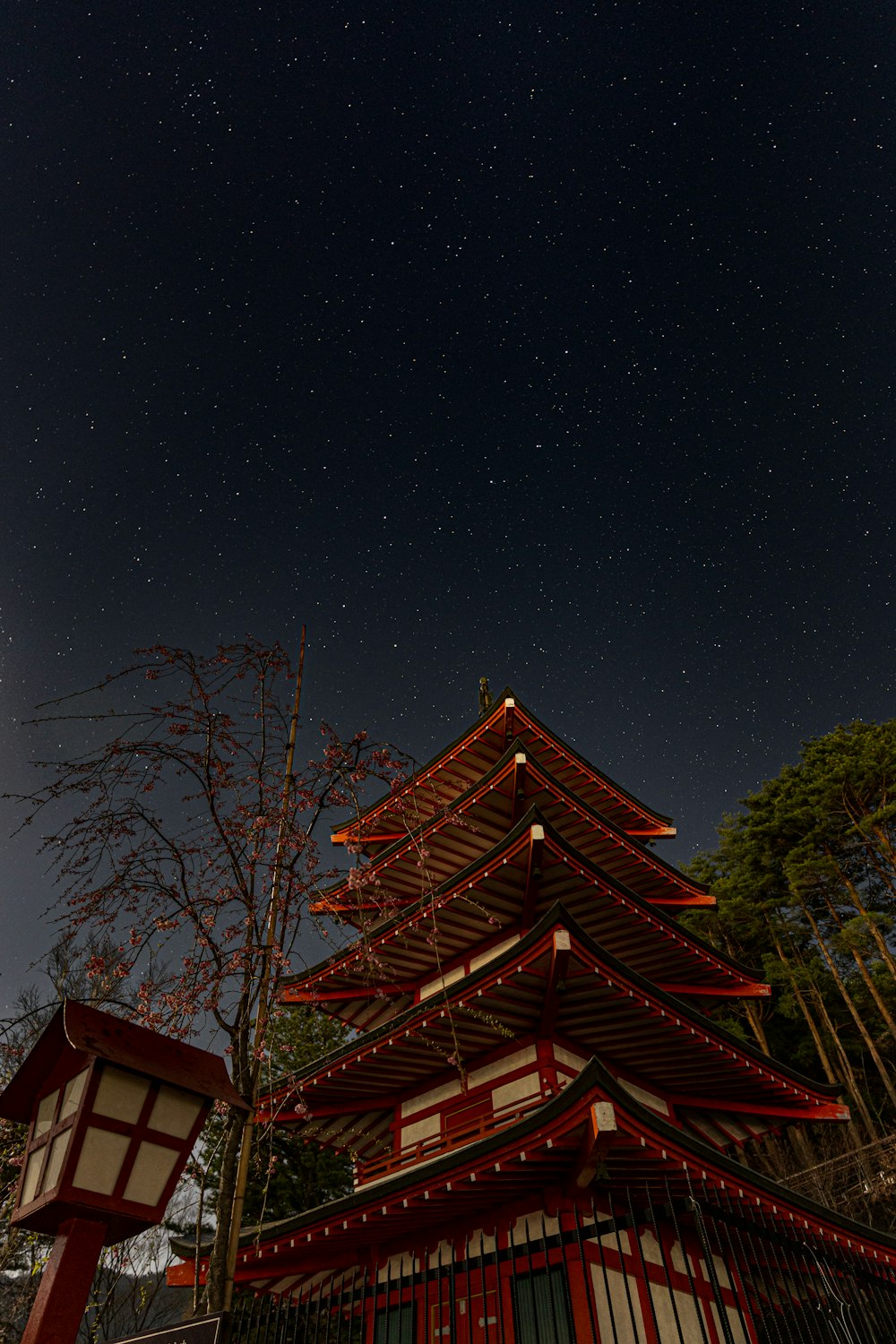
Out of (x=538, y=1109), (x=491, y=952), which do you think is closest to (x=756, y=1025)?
(x=491, y=952)

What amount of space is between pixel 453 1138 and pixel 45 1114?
23.8 feet

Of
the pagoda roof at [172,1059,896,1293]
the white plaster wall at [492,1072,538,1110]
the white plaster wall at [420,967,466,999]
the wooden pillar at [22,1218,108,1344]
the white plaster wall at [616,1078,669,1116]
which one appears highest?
the white plaster wall at [420,967,466,999]

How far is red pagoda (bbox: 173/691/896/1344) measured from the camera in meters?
7.14

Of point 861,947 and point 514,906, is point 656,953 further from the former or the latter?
point 861,947

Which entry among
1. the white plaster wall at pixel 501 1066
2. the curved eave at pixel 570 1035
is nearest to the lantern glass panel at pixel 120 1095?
the curved eave at pixel 570 1035

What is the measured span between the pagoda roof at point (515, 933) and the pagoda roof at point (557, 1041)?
105 centimetres

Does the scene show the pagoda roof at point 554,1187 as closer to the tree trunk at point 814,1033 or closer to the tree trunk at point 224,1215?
the tree trunk at point 224,1215

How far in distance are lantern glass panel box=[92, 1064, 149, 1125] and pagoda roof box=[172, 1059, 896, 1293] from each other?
4422mm

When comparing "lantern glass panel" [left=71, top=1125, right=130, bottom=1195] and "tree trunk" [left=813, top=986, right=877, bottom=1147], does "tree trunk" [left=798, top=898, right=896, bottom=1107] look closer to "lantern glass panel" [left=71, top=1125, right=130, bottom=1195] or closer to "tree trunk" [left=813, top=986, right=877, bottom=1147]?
"tree trunk" [left=813, top=986, right=877, bottom=1147]

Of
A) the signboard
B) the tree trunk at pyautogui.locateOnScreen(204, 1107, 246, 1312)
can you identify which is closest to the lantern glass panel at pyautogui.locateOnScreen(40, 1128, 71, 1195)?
the tree trunk at pyautogui.locateOnScreen(204, 1107, 246, 1312)

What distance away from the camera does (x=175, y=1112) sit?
14.0 feet

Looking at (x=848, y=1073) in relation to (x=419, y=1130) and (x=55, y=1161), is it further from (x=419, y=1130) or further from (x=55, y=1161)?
(x=55, y=1161)

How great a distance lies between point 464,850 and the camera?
13.4 m

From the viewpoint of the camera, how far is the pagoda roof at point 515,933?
1087 centimetres
